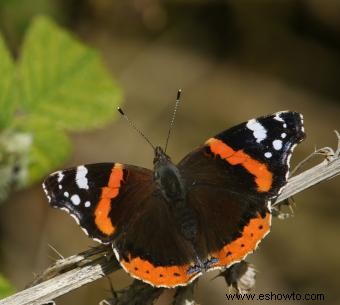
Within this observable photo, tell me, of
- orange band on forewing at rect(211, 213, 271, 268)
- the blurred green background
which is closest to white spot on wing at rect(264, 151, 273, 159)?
orange band on forewing at rect(211, 213, 271, 268)

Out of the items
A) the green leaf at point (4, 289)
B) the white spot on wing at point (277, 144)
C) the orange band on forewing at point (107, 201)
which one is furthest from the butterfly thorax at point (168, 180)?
the green leaf at point (4, 289)

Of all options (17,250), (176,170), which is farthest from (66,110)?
(17,250)

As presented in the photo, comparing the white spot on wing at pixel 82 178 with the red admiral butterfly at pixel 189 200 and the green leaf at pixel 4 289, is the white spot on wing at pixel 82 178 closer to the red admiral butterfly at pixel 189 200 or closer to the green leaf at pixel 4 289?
the red admiral butterfly at pixel 189 200

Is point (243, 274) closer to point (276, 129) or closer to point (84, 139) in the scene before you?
point (276, 129)

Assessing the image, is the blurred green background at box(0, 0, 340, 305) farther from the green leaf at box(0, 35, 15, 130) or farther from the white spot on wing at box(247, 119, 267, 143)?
the white spot on wing at box(247, 119, 267, 143)

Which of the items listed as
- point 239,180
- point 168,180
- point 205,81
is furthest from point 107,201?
point 205,81

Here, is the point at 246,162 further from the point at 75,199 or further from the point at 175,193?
the point at 75,199
